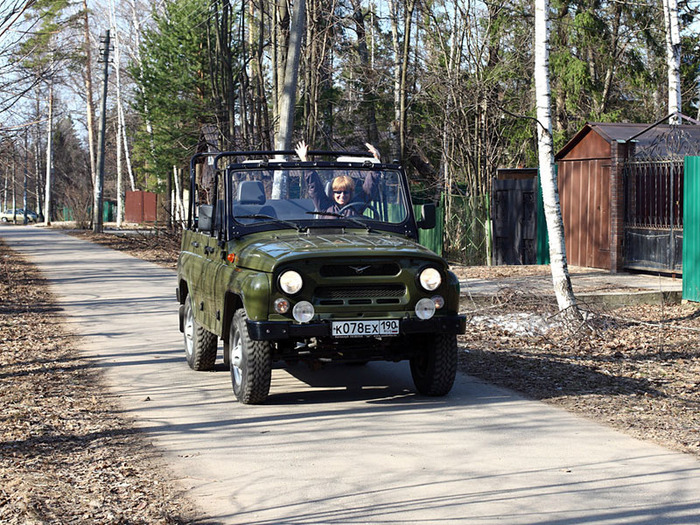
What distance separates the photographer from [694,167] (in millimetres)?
13773

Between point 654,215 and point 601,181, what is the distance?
6.29 ft

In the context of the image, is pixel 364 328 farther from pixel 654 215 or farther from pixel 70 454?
pixel 654 215

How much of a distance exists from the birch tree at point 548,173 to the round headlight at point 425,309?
4.76 meters

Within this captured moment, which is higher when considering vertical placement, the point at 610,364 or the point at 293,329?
the point at 293,329

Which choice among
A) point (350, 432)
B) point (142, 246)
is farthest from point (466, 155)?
point (350, 432)

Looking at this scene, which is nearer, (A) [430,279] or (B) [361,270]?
(B) [361,270]

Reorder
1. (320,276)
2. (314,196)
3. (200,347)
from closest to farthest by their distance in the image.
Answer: (320,276) → (314,196) → (200,347)

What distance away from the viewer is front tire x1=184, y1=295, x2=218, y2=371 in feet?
29.8

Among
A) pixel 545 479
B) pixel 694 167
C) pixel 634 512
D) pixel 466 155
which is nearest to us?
pixel 634 512

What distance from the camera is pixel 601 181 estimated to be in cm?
1930

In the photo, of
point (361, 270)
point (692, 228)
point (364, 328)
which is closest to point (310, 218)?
point (361, 270)

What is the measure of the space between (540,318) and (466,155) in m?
15.3

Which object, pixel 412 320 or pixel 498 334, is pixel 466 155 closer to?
pixel 498 334

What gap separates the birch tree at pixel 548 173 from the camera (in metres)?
11.8
